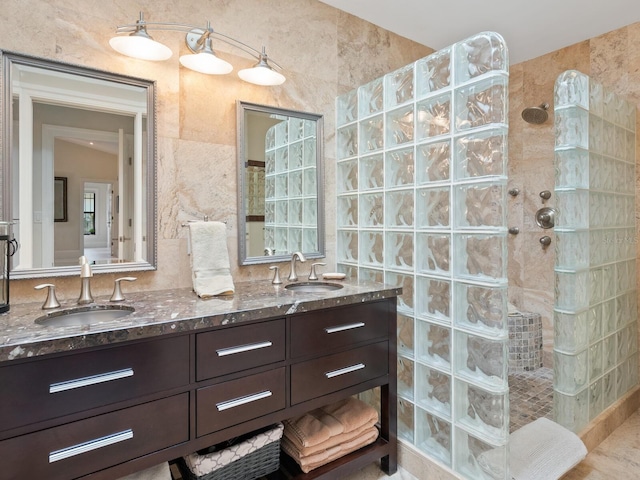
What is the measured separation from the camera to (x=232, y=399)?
1365 millimetres

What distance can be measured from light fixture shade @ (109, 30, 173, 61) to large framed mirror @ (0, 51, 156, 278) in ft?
0.39

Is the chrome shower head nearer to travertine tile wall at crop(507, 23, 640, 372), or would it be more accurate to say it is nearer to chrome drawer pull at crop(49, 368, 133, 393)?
travertine tile wall at crop(507, 23, 640, 372)

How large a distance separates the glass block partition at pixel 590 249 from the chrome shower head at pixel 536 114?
1.98 ft

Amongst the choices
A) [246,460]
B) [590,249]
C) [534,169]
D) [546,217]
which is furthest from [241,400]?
[534,169]

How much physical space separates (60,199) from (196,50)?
90 centimetres

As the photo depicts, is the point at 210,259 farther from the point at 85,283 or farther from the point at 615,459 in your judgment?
the point at 615,459

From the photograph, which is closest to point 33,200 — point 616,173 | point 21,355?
point 21,355

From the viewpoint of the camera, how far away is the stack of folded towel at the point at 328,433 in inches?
64.3

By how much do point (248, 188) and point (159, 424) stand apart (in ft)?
3.90

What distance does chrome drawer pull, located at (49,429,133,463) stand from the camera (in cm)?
107

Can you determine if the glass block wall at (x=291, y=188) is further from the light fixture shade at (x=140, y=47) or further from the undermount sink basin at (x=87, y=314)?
the undermount sink basin at (x=87, y=314)

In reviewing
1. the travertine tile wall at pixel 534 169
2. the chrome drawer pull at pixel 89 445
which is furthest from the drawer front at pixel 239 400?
the travertine tile wall at pixel 534 169

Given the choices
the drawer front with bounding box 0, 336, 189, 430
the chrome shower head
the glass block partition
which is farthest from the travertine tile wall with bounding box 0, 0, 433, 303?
the chrome shower head

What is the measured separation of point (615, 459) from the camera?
77.5 inches
